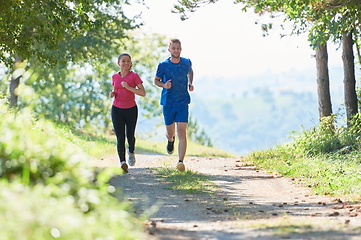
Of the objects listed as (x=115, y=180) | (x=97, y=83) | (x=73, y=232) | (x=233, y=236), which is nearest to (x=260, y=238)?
(x=233, y=236)

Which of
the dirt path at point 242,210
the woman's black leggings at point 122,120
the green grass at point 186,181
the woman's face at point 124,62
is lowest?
the dirt path at point 242,210

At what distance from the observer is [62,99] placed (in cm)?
4003

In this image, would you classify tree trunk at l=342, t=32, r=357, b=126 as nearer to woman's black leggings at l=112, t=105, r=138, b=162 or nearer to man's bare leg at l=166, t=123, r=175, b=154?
man's bare leg at l=166, t=123, r=175, b=154

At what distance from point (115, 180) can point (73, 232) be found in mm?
5344

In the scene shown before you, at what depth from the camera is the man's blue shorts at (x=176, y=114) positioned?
9781 millimetres

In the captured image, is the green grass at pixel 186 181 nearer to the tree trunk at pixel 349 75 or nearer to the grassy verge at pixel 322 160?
the grassy verge at pixel 322 160

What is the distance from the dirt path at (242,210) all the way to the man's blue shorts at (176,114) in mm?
1138

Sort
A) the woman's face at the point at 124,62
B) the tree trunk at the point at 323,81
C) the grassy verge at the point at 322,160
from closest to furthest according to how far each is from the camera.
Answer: the grassy verge at the point at 322,160 < the woman's face at the point at 124,62 < the tree trunk at the point at 323,81

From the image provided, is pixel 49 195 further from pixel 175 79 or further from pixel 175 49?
pixel 175 49

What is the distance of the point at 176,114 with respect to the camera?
389 inches

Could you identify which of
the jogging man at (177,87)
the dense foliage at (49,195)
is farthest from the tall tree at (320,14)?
the dense foliage at (49,195)

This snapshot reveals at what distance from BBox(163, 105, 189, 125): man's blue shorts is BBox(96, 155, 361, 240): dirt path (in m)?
1.14

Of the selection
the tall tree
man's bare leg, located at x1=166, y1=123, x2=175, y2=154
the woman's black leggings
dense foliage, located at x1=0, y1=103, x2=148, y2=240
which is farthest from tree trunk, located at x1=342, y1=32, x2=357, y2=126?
dense foliage, located at x1=0, y1=103, x2=148, y2=240

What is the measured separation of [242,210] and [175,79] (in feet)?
13.0
